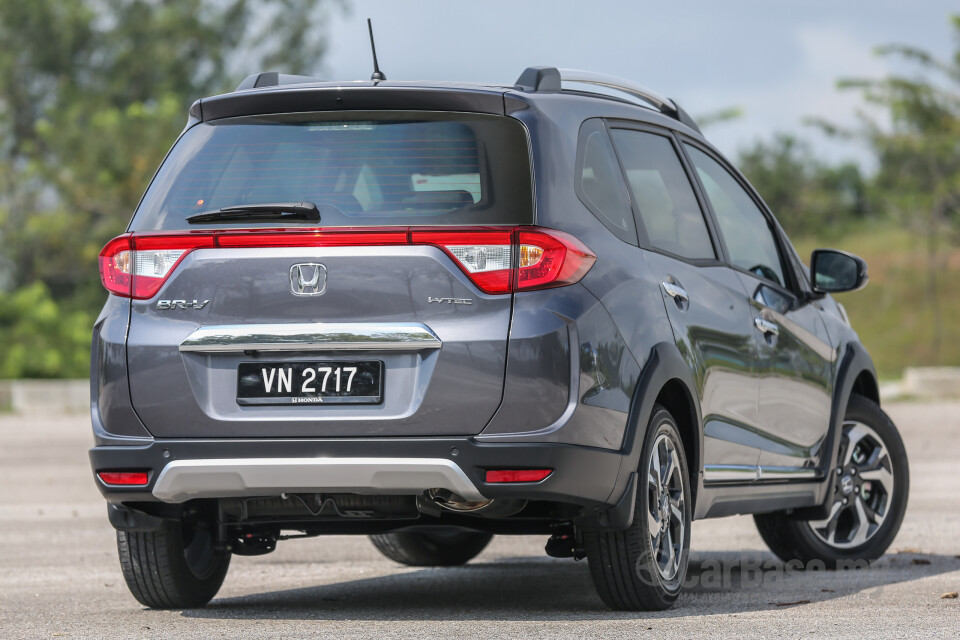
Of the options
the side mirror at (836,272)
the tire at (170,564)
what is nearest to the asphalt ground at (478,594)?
the tire at (170,564)

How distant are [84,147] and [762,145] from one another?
32.3m

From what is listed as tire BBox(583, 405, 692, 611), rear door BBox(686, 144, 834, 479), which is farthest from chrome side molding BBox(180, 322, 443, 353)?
rear door BBox(686, 144, 834, 479)

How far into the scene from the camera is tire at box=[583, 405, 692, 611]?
561 cm

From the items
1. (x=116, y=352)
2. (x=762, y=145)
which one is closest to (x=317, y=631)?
(x=116, y=352)

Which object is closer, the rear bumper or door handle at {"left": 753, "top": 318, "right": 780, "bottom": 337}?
the rear bumper

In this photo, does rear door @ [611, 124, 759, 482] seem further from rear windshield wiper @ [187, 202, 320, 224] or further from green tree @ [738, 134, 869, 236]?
green tree @ [738, 134, 869, 236]

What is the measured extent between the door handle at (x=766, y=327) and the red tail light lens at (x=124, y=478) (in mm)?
2694

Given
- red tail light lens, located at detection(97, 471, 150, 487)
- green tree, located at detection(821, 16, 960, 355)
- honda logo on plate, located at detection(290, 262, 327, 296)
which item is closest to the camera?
honda logo on plate, located at detection(290, 262, 327, 296)

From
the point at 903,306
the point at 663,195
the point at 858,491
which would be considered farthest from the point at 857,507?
the point at 903,306

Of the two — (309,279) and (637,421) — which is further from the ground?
(309,279)

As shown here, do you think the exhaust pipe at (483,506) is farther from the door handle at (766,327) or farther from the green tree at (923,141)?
the green tree at (923,141)

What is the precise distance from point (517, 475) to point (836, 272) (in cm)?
285

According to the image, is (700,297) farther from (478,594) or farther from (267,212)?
(267,212)

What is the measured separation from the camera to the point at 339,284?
5258 mm
